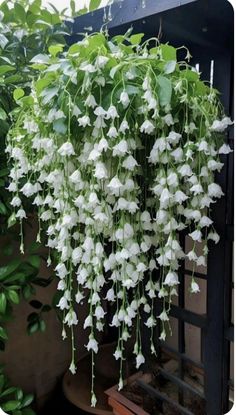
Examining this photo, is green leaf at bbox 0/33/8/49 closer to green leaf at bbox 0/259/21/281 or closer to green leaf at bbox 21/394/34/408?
green leaf at bbox 0/259/21/281

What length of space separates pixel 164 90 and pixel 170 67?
6cm

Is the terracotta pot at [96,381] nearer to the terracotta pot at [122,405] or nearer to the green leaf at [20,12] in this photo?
the terracotta pot at [122,405]

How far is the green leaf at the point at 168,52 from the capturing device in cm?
66

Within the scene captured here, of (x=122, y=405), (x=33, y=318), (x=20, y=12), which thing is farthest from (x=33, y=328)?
(x=20, y=12)

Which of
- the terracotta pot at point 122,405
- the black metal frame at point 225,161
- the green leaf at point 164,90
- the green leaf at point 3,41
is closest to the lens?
the green leaf at point 164,90

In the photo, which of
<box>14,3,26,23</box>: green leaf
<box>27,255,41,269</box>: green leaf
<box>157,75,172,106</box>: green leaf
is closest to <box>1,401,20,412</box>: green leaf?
<box>27,255,41,269</box>: green leaf

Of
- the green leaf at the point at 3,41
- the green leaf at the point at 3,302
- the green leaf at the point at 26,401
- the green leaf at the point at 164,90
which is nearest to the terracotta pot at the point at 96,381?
the green leaf at the point at 26,401

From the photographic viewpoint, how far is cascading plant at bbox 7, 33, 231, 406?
629 millimetres

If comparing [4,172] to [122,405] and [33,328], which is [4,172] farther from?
[122,405]

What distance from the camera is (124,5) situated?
0.88 m

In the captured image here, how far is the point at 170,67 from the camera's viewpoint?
63cm

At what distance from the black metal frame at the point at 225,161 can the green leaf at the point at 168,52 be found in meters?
0.16

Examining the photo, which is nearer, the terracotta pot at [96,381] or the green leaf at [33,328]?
the green leaf at [33,328]

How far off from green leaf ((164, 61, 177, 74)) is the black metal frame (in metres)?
0.20
